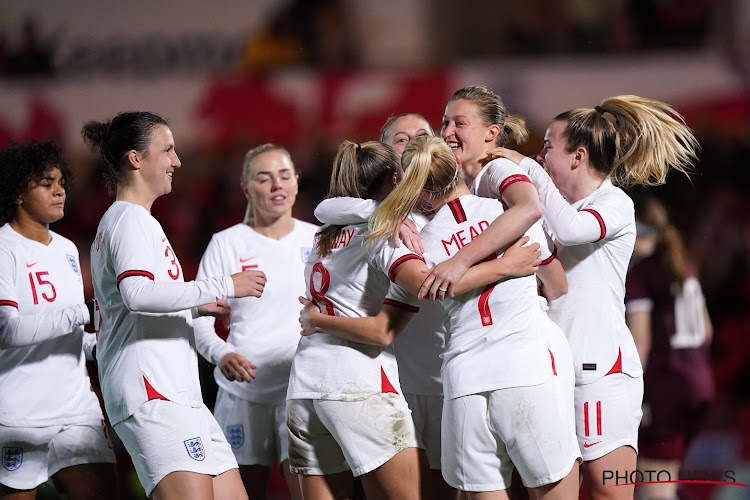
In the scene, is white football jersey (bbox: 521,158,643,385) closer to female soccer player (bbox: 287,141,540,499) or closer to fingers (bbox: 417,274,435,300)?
female soccer player (bbox: 287,141,540,499)

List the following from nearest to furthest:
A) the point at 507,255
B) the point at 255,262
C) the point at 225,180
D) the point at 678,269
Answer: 1. the point at 507,255
2. the point at 255,262
3. the point at 678,269
4. the point at 225,180

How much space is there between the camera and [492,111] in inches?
153

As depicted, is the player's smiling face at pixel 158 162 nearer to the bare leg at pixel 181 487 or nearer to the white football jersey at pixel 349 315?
the white football jersey at pixel 349 315

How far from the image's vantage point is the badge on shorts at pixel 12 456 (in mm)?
3910

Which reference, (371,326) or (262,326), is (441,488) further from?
(262,326)

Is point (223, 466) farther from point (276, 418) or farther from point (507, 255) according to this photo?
point (507, 255)

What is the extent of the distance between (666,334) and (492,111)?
9.67 feet

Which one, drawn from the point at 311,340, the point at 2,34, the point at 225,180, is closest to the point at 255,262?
the point at 311,340

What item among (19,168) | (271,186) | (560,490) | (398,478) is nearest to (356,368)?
(398,478)

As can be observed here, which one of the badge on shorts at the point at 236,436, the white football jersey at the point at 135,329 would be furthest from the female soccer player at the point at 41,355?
the badge on shorts at the point at 236,436

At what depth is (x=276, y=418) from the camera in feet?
14.5

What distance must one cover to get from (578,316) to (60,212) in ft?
7.77

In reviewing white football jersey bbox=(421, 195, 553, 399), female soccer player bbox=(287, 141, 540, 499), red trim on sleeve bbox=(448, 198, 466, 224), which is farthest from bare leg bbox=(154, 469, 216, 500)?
red trim on sleeve bbox=(448, 198, 466, 224)

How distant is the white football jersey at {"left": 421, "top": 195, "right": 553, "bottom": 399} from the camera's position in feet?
10.4
